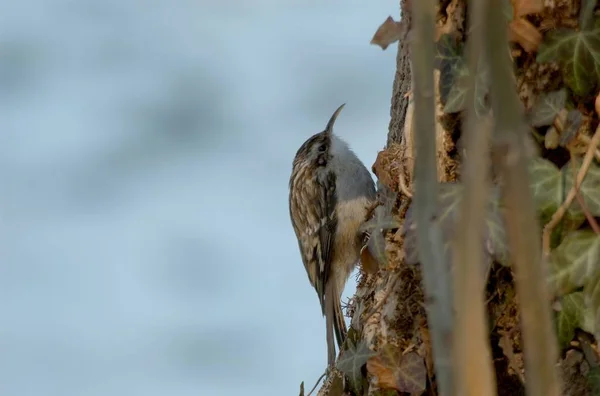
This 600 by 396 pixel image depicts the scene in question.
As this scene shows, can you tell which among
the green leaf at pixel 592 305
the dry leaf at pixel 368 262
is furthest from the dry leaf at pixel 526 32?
the dry leaf at pixel 368 262

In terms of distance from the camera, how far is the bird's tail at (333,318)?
4527 millimetres

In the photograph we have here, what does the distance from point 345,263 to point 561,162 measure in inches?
99.0

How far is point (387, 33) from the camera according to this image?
254 centimetres

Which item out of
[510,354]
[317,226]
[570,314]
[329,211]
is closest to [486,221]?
[570,314]

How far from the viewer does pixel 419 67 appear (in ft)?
4.33

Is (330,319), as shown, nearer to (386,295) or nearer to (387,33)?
(386,295)

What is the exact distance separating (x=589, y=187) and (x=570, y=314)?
0.27 meters

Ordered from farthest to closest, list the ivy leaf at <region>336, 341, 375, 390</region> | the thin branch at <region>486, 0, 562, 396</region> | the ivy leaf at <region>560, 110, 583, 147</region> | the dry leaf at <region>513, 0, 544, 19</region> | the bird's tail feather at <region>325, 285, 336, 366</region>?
the bird's tail feather at <region>325, 285, 336, 366</region>, the ivy leaf at <region>336, 341, 375, 390</region>, the dry leaf at <region>513, 0, 544, 19</region>, the ivy leaf at <region>560, 110, 583, 147</region>, the thin branch at <region>486, 0, 562, 396</region>

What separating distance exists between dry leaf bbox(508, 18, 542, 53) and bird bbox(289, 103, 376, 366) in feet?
6.81

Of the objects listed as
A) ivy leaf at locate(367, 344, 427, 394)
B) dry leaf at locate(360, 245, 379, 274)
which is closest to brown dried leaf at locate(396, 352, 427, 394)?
ivy leaf at locate(367, 344, 427, 394)

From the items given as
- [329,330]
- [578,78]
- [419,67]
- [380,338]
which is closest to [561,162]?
[578,78]

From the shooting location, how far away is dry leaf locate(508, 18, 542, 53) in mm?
2416

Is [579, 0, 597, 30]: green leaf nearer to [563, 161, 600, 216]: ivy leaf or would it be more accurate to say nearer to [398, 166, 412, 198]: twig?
[563, 161, 600, 216]: ivy leaf

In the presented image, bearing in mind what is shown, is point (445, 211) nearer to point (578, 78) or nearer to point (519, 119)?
point (578, 78)
